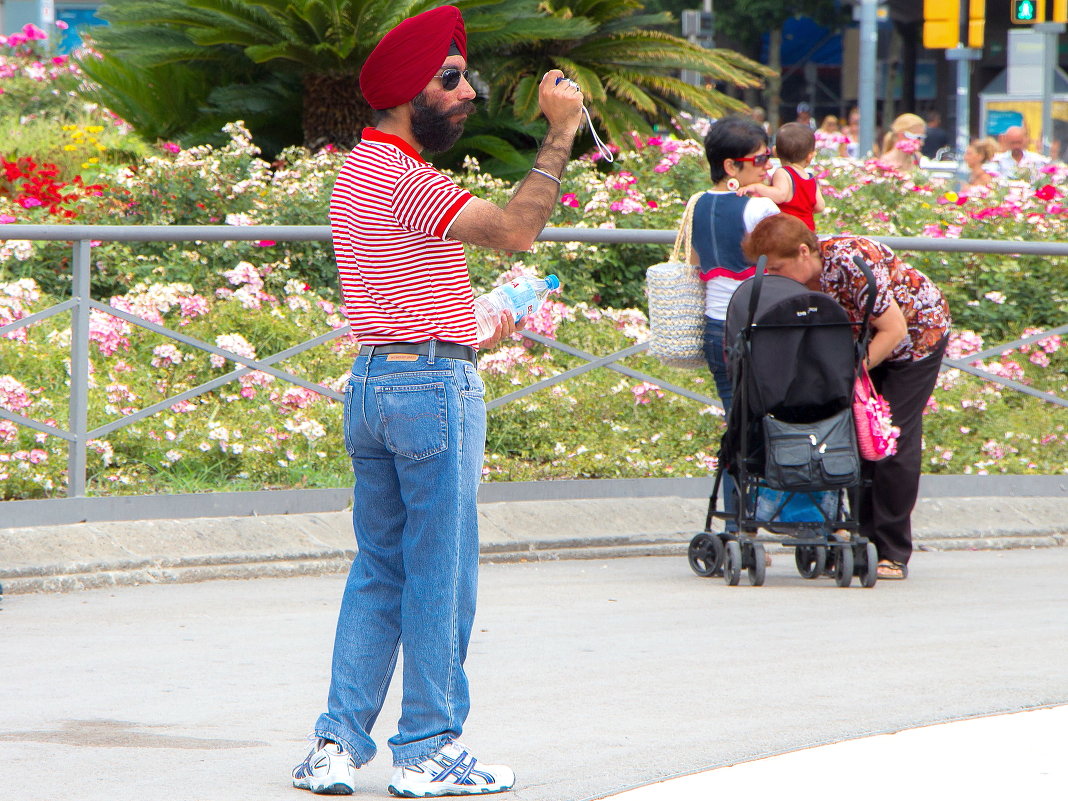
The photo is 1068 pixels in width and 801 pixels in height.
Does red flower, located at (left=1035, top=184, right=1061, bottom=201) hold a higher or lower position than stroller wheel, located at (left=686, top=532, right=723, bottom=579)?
higher

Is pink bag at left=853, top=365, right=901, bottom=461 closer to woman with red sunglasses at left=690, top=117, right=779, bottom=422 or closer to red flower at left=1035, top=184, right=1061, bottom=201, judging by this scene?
woman with red sunglasses at left=690, top=117, right=779, bottom=422

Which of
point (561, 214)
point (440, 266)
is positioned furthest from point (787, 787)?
point (561, 214)

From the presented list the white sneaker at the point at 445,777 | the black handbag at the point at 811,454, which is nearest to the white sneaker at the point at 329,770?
the white sneaker at the point at 445,777

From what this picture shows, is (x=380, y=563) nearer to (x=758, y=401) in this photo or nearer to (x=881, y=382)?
(x=758, y=401)

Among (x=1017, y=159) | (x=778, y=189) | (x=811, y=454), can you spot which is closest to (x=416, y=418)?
(x=811, y=454)

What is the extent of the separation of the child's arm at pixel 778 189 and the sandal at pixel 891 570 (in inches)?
70.9

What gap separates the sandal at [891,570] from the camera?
740cm

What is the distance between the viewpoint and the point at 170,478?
7.75m

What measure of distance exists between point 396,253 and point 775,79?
41.6 m

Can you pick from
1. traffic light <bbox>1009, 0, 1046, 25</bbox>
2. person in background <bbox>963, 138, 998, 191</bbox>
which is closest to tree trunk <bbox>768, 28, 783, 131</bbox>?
traffic light <bbox>1009, 0, 1046, 25</bbox>

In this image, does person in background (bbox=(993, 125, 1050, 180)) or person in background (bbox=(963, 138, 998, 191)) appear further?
person in background (bbox=(963, 138, 998, 191))

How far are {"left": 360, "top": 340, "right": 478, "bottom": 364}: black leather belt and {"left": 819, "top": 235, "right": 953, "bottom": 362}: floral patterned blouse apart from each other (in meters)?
3.38

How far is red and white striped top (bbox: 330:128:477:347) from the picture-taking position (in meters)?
3.90

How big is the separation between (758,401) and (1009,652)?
4.98 ft
